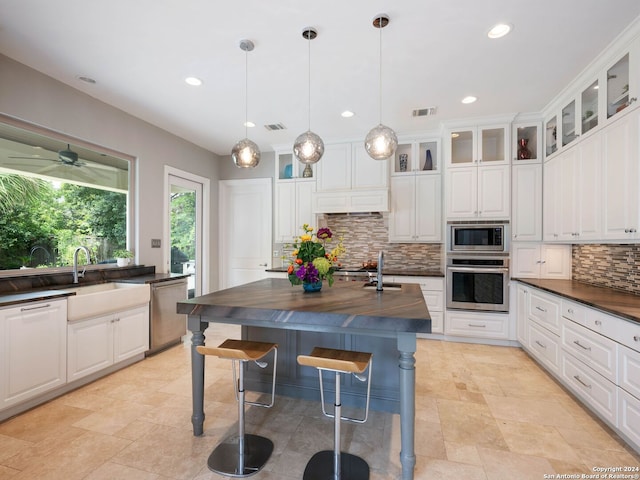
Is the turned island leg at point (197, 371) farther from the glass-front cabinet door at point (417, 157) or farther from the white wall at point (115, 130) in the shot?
the glass-front cabinet door at point (417, 157)

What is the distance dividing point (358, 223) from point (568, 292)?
9.02ft

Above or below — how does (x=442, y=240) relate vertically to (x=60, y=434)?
above

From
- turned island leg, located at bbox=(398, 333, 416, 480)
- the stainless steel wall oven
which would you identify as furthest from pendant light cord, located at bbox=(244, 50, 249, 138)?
the stainless steel wall oven

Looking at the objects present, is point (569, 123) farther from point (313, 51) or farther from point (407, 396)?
point (407, 396)

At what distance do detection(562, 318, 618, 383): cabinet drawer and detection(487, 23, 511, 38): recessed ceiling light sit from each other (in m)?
2.25

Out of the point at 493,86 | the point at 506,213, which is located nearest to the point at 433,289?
the point at 506,213

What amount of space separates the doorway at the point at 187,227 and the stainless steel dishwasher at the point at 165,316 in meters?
0.67

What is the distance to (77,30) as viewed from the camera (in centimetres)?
222

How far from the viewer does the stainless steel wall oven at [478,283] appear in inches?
149

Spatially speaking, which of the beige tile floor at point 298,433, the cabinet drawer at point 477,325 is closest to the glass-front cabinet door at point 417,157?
the cabinet drawer at point 477,325

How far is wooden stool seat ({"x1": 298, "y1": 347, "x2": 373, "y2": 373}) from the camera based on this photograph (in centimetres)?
155

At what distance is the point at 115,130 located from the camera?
3.50m

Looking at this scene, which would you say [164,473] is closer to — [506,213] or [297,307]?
[297,307]

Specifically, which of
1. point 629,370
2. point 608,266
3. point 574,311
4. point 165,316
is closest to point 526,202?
point 608,266
